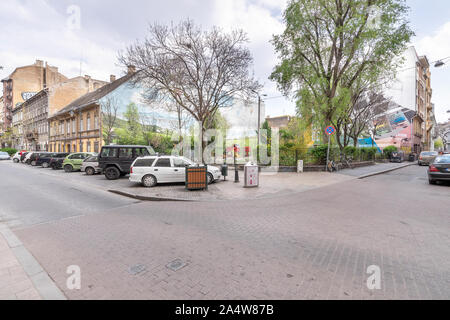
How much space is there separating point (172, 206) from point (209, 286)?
14.8 feet

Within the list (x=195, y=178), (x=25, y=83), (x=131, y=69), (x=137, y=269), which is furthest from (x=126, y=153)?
(x=25, y=83)

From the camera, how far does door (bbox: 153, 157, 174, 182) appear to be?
10.5 meters

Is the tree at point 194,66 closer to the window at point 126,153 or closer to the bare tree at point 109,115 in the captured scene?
the window at point 126,153

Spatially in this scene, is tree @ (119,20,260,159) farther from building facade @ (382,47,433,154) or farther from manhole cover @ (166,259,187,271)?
building facade @ (382,47,433,154)

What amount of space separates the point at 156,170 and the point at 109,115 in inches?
779

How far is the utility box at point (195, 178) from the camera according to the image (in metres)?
9.27

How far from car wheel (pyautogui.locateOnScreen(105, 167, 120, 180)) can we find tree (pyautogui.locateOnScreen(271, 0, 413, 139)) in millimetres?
13828

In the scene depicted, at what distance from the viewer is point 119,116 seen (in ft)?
92.0

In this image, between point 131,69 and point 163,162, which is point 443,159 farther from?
point 131,69

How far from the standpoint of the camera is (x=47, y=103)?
39656 mm

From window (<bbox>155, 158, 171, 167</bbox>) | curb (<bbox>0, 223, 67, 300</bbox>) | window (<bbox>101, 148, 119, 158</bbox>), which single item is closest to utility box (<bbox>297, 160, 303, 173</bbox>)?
window (<bbox>155, 158, 171, 167</bbox>)

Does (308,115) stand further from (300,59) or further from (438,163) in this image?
(438,163)

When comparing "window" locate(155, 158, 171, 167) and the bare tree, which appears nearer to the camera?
"window" locate(155, 158, 171, 167)

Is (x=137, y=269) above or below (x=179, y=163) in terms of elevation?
below
